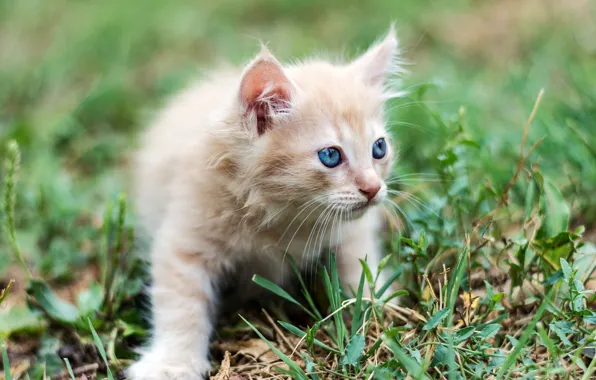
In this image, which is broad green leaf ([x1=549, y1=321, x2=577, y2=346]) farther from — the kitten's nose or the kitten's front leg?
the kitten's front leg

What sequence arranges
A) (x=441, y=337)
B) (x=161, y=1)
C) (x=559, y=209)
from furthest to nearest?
(x=161, y=1), (x=559, y=209), (x=441, y=337)

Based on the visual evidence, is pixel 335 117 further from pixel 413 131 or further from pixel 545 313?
pixel 413 131

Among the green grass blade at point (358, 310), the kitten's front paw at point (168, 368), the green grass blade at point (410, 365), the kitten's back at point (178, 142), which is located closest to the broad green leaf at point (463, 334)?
the green grass blade at point (410, 365)

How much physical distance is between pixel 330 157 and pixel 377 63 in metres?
0.50

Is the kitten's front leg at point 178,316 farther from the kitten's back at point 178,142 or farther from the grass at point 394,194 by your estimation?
the kitten's back at point 178,142

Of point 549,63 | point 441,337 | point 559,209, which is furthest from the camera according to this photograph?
point 549,63

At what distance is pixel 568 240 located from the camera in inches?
76.5

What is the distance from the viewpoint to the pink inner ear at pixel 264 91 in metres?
1.86

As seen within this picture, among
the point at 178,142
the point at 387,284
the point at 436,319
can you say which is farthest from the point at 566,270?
the point at 178,142

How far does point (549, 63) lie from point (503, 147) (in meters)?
1.62

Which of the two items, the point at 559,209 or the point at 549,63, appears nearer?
the point at 559,209

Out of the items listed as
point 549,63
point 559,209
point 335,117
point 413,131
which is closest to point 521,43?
point 549,63

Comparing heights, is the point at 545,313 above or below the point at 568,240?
below

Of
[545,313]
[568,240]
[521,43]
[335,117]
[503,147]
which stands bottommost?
[545,313]
